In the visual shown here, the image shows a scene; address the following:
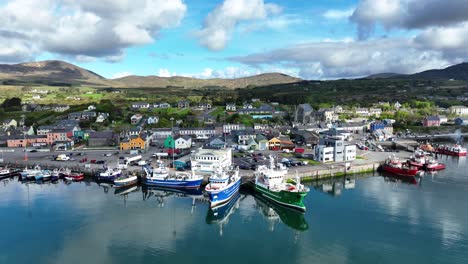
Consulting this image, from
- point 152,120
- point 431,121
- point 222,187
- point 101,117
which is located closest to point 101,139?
point 152,120

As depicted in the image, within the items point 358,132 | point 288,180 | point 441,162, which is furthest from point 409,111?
point 288,180

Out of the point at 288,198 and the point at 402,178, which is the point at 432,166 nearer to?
the point at 402,178

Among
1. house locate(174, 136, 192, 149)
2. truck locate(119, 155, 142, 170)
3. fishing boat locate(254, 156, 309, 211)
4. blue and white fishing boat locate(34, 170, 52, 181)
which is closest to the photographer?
fishing boat locate(254, 156, 309, 211)

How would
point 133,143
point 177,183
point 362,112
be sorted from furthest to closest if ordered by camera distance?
point 362,112, point 133,143, point 177,183

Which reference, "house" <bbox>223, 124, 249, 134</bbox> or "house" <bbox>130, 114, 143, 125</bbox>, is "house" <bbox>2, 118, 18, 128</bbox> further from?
"house" <bbox>223, 124, 249, 134</bbox>

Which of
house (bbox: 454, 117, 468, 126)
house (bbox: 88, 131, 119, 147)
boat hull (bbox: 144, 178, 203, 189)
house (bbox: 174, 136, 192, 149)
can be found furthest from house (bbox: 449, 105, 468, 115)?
house (bbox: 88, 131, 119, 147)

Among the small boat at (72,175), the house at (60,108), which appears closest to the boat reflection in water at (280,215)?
the small boat at (72,175)

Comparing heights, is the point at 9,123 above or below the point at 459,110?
below
